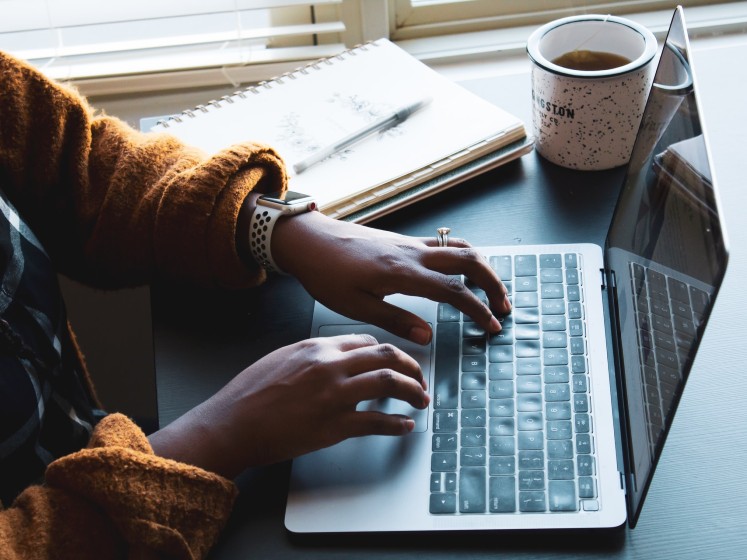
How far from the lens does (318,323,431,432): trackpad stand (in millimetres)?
681

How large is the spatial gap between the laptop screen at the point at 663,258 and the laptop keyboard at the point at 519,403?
0.03 meters

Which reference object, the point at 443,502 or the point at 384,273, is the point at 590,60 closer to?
the point at 384,273

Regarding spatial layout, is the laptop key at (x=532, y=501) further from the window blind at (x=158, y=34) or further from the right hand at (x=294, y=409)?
the window blind at (x=158, y=34)

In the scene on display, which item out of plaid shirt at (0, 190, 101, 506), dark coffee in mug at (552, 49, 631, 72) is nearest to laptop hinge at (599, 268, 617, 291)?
dark coffee in mug at (552, 49, 631, 72)

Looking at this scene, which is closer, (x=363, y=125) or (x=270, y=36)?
(x=363, y=125)

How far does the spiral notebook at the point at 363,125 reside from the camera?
0.88 metres

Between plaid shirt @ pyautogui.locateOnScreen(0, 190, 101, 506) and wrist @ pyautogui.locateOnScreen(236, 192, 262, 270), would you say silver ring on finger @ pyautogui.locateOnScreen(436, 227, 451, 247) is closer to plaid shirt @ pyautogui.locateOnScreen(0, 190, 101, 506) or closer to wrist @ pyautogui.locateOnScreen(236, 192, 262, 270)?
wrist @ pyautogui.locateOnScreen(236, 192, 262, 270)

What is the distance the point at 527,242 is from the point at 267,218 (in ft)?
0.77

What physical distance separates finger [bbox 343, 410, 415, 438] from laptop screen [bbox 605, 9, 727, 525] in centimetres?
16

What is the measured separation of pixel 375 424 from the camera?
65cm

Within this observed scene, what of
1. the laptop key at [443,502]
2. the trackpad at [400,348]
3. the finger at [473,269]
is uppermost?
the finger at [473,269]

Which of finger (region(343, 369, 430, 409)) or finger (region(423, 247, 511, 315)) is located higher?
finger (region(423, 247, 511, 315))

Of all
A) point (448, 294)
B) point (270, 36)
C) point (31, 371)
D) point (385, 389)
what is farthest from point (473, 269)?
point (270, 36)

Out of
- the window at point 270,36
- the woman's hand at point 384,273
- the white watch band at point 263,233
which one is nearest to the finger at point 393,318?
the woman's hand at point 384,273
